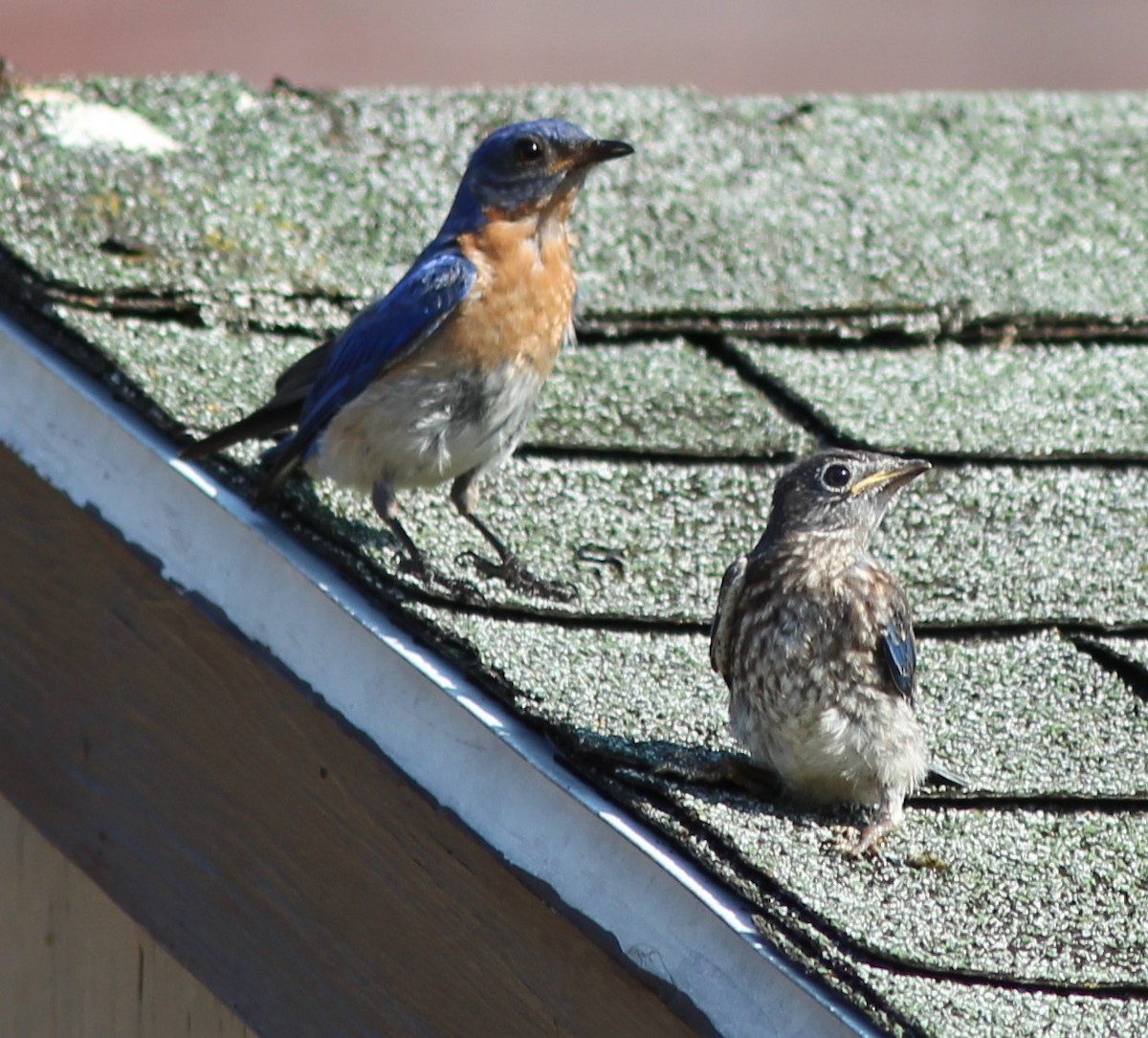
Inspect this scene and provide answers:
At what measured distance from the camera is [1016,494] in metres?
3.80

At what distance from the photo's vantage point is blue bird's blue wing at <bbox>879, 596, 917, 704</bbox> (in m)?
3.04

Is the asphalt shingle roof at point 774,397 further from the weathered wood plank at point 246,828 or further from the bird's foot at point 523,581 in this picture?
the weathered wood plank at point 246,828

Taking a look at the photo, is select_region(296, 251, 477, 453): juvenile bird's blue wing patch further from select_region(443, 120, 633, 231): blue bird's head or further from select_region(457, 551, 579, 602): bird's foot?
select_region(457, 551, 579, 602): bird's foot

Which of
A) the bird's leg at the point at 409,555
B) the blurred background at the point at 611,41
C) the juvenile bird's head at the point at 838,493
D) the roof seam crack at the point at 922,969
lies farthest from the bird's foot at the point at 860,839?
the blurred background at the point at 611,41

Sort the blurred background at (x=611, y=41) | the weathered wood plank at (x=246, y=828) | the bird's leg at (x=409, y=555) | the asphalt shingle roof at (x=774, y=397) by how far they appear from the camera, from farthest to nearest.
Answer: the blurred background at (x=611, y=41) → the bird's leg at (x=409, y=555) → the weathered wood plank at (x=246, y=828) → the asphalt shingle roof at (x=774, y=397)

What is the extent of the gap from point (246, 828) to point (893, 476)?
1.11 metres

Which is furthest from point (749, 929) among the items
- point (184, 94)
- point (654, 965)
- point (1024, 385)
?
point (184, 94)

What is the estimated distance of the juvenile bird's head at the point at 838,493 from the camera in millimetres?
3248

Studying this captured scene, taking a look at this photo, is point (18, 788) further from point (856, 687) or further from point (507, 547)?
point (856, 687)

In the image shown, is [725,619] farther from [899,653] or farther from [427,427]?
[427,427]

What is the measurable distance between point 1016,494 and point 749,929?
1.55m

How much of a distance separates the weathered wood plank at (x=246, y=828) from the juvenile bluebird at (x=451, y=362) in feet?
1.48

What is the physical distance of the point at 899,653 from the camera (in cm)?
304

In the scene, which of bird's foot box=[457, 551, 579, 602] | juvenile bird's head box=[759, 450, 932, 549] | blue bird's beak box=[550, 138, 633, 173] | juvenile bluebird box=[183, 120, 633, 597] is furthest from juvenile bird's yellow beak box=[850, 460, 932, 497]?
blue bird's beak box=[550, 138, 633, 173]
